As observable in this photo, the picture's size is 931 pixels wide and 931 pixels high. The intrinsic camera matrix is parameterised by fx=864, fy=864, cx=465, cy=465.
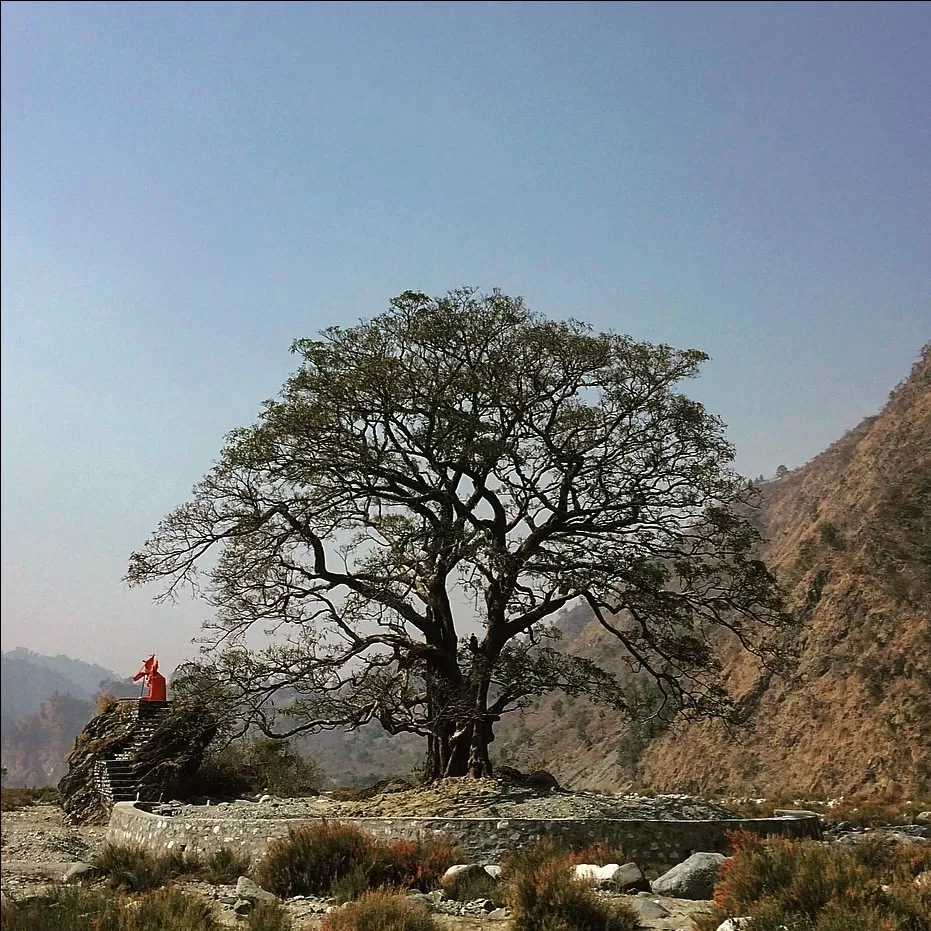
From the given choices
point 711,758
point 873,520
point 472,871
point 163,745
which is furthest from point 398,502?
point 873,520

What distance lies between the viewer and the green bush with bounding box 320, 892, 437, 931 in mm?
7590

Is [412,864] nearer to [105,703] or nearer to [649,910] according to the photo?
[649,910]

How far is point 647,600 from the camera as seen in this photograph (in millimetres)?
17219

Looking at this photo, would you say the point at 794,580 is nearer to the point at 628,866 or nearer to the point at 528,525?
the point at 528,525

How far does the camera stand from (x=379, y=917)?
25.3 feet

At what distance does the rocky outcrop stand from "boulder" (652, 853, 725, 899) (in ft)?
33.8

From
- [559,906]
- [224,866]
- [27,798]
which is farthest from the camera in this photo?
[27,798]

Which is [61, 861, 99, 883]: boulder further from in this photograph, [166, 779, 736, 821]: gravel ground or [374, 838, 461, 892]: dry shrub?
[374, 838, 461, 892]: dry shrub

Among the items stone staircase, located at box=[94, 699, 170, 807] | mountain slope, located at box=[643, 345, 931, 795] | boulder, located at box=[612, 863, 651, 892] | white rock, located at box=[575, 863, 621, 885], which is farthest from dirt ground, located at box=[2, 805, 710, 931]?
mountain slope, located at box=[643, 345, 931, 795]

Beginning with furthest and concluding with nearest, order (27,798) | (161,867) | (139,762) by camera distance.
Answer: (27,798) → (139,762) → (161,867)

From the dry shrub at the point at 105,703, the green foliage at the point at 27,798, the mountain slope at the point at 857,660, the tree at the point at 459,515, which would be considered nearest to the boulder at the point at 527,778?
the tree at the point at 459,515

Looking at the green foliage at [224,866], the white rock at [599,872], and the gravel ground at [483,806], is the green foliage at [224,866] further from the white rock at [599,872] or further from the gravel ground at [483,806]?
the white rock at [599,872]

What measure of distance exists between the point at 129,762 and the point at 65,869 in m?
6.56

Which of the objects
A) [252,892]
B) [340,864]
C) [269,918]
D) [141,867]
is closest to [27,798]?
[141,867]
